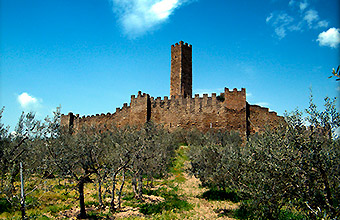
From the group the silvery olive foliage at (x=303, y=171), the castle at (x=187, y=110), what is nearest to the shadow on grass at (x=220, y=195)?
the silvery olive foliage at (x=303, y=171)

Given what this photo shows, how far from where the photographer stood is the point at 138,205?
13.2 meters

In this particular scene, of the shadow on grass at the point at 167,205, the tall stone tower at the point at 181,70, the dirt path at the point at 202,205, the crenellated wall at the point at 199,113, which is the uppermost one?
the tall stone tower at the point at 181,70

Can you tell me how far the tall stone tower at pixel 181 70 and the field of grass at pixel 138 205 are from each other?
905 inches

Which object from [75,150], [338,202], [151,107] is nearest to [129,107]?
[151,107]

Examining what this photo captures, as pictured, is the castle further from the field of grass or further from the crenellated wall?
the field of grass

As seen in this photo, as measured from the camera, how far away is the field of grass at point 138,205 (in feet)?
38.1

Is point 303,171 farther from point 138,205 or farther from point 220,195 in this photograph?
point 220,195

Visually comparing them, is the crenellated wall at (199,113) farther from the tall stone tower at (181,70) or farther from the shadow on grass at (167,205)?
the shadow on grass at (167,205)

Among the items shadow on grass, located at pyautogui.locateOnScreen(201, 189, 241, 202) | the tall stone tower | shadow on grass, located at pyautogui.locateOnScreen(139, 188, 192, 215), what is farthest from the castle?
shadow on grass, located at pyautogui.locateOnScreen(139, 188, 192, 215)

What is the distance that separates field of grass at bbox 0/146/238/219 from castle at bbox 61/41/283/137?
13.3 meters

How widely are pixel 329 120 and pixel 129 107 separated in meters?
33.4

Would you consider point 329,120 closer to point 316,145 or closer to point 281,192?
point 316,145

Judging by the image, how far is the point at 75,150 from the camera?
467 inches

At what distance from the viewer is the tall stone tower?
3959 cm
